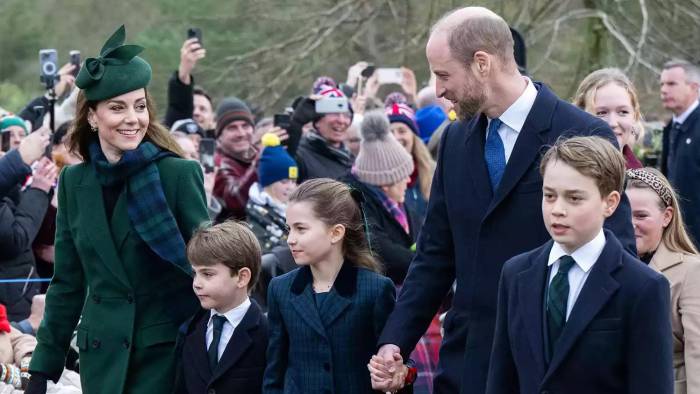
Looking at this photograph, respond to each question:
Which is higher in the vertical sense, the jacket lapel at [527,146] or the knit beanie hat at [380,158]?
the jacket lapel at [527,146]

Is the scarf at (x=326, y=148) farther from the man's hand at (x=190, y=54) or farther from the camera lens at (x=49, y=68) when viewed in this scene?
the camera lens at (x=49, y=68)

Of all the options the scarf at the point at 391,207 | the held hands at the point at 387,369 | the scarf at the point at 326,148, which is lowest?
the held hands at the point at 387,369

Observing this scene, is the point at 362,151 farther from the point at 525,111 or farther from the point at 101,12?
the point at 101,12

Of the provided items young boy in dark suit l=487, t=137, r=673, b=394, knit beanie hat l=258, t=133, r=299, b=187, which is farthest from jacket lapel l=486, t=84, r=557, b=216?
knit beanie hat l=258, t=133, r=299, b=187

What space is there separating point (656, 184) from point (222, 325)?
195cm

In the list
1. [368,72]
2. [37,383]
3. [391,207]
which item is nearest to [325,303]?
[37,383]

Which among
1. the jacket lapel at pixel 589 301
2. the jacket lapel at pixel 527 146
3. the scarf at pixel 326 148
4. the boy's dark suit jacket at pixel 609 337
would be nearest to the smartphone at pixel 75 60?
the scarf at pixel 326 148

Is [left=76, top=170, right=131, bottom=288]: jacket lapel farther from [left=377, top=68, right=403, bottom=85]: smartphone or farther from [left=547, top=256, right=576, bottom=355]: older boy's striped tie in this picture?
[left=377, top=68, right=403, bottom=85]: smartphone

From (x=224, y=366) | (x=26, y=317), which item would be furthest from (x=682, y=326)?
(x=26, y=317)

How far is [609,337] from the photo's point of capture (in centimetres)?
403

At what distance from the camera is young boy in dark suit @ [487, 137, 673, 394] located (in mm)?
4012

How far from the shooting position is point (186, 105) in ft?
36.6

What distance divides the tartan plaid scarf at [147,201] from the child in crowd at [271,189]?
344 centimetres

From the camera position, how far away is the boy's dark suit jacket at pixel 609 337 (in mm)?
3984
